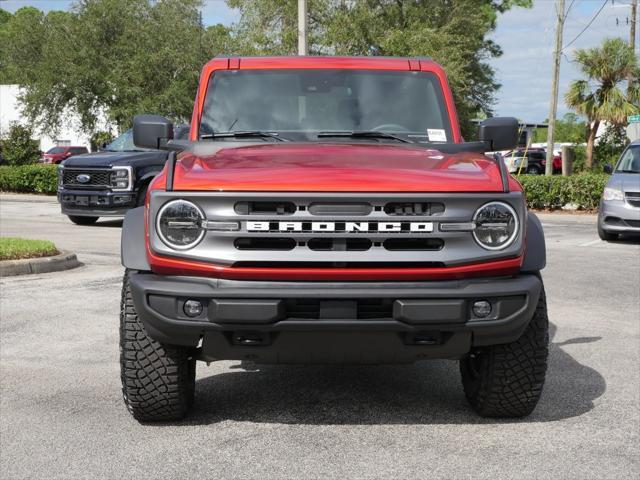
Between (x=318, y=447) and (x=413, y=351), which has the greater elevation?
(x=413, y=351)

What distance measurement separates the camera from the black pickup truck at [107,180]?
669 inches

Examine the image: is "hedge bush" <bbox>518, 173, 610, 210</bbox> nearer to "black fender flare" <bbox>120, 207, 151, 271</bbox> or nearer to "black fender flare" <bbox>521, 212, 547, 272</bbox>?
"black fender flare" <bbox>521, 212, 547, 272</bbox>

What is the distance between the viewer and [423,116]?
5.86 meters

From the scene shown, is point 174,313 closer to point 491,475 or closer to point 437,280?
point 437,280

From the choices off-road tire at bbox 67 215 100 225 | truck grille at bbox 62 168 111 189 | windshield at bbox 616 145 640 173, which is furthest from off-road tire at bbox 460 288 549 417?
off-road tire at bbox 67 215 100 225

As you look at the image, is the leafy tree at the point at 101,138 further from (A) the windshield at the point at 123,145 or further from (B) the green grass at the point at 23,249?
(B) the green grass at the point at 23,249

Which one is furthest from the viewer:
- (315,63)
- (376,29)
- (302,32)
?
(376,29)

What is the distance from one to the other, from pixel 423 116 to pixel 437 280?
1845mm

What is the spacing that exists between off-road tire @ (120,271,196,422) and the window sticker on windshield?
2.00 meters

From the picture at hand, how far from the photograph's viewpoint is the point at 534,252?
4527mm

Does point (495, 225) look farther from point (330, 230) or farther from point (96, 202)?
point (96, 202)

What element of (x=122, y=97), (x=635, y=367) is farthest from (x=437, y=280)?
(x=122, y=97)

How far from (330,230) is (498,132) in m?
1.87

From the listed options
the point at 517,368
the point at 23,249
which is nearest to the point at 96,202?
the point at 23,249
